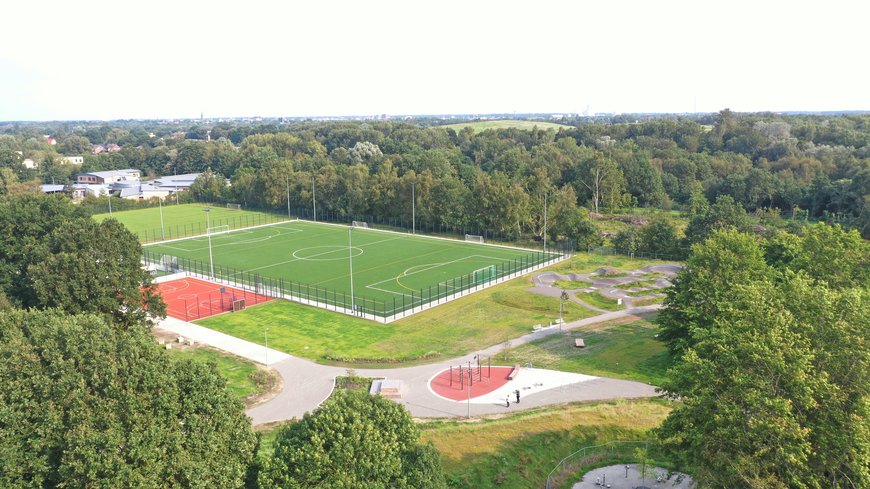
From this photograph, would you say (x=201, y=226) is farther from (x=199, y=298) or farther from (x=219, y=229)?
(x=199, y=298)

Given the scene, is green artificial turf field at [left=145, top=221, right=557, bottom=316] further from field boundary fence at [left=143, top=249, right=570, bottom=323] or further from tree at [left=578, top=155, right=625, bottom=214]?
tree at [left=578, top=155, right=625, bottom=214]

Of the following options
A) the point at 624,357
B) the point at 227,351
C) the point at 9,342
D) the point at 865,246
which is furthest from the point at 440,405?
the point at 865,246

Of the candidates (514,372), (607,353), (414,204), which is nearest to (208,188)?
(414,204)

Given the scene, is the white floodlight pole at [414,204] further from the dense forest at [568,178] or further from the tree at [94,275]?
the tree at [94,275]

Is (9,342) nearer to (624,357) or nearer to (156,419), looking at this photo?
(156,419)

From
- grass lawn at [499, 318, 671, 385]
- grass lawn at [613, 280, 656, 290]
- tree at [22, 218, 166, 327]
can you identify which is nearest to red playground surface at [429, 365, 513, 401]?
grass lawn at [499, 318, 671, 385]
